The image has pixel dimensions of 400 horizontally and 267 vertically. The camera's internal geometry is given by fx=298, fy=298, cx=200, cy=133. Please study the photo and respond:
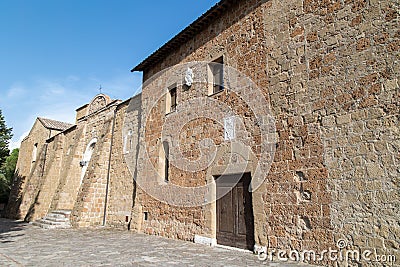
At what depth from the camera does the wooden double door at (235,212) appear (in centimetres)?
656

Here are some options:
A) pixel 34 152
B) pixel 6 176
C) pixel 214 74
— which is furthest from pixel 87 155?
pixel 6 176

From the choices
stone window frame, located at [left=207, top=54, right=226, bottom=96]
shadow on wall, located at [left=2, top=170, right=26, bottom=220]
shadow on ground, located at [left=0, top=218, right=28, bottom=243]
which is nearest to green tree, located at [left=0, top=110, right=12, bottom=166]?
→ shadow on wall, located at [left=2, top=170, right=26, bottom=220]

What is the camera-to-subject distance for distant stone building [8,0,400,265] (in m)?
4.71

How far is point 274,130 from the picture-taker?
20.3 ft

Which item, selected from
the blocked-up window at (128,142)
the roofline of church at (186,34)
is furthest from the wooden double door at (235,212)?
the blocked-up window at (128,142)

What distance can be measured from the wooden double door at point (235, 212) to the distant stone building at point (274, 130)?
31mm

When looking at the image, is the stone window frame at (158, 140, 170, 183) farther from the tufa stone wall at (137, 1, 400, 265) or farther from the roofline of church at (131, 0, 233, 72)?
the roofline of church at (131, 0, 233, 72)

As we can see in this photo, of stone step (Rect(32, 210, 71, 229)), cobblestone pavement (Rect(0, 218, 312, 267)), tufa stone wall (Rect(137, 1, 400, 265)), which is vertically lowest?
cobblestone pavement (Rect(0, 218, 312, 267))

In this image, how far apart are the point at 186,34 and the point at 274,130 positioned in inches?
186

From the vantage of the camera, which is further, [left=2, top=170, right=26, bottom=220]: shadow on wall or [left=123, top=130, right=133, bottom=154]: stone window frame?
[left=2, top=170, right=26, bottom=220]: shadow on wall

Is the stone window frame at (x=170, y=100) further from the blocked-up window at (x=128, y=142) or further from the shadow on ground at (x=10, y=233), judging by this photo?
the shadow on ground at (x=10, y=233)

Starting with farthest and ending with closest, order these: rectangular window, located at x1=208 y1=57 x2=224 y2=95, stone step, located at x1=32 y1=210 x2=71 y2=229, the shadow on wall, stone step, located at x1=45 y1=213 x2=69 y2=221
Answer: the shadow on wall < stone step, located at x1=45 y1=213 x2=69 y2=221 < stone step, located at x1=32 y1=210 x2=71 y2=229 < rectangular window, located at x1=208 y1=57 x2=224 y2=95

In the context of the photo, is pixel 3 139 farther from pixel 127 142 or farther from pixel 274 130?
pixel 274 130

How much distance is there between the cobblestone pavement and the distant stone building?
648mm
